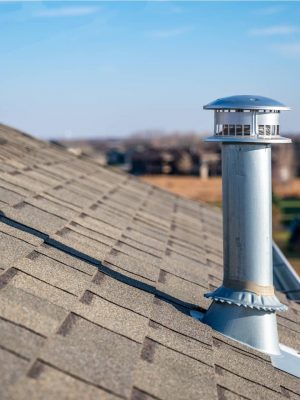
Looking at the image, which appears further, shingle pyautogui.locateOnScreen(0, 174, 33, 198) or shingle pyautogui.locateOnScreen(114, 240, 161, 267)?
shingle pyautogui.locateOnScreen(0, 174, 33, 198)

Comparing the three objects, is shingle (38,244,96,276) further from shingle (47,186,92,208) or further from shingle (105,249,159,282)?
shingle (47,186,92,208)

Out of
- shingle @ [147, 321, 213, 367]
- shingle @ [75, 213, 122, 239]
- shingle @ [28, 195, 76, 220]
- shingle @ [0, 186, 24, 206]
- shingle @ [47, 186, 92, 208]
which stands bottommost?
shingle @ [147, 321, 213, 367]

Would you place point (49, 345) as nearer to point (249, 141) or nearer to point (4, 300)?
point (4, 300)

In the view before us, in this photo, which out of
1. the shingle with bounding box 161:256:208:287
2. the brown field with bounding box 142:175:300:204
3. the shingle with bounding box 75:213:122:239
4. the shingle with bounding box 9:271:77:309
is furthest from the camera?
the brown field with bounding box 142:175:300:204

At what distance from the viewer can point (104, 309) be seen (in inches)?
197

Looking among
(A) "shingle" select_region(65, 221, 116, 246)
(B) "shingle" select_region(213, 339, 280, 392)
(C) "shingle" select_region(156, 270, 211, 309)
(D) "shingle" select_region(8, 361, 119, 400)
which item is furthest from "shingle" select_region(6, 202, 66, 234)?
(D) "shingle" select_region(8, 361, 119, 400)

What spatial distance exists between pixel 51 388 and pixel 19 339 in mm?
460

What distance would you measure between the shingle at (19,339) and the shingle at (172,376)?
1.92 ft

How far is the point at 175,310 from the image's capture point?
590 centimetres

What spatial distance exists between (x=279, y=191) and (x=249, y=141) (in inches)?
2795

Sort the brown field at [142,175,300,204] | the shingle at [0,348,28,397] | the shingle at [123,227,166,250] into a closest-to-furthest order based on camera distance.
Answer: the shingle at [0,348,28,397], the shingle at [123,227,166,250], the brown field at [142,175,300,204]

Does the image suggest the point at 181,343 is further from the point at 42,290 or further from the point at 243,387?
the point at 42,290

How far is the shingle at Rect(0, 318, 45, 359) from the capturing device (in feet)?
11.9

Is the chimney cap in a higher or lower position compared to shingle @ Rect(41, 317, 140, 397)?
higher
